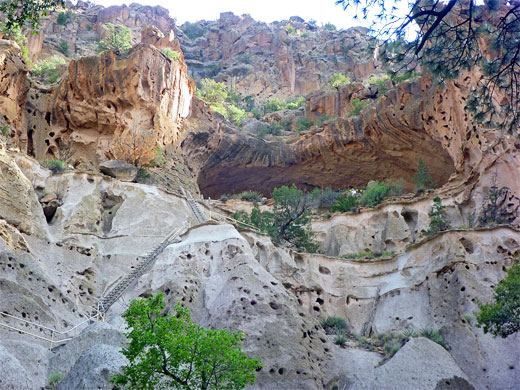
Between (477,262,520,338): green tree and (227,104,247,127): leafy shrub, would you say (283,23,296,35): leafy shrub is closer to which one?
(227,104,247,127): leafy shrub

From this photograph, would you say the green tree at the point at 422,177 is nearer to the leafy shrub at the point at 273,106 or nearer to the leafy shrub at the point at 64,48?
the leafy shrub at the point at 273,106

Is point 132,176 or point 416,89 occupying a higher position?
point 416,89

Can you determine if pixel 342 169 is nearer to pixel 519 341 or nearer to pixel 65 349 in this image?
pixel 519 341

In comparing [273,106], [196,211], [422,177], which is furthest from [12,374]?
[273,106]

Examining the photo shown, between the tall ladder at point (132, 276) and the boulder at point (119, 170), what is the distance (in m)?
6.94

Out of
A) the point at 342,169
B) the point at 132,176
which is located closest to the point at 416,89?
the point at 342,169

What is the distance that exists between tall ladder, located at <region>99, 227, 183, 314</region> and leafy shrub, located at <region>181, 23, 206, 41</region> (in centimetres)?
6968

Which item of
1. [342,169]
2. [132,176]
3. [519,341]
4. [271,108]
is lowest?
[519,341]

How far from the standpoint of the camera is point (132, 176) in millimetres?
33125

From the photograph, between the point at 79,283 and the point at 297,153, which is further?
the point at 297,153

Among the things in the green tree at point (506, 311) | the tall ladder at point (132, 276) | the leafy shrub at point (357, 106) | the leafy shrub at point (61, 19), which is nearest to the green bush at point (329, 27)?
the leafy shrub at point (61, 19)

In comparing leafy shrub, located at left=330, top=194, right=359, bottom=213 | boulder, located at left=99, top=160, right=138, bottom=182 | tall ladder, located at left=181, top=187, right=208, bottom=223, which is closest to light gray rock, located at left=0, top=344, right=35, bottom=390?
tall ladder, located at left=181, top=187, right=208, bottom=223

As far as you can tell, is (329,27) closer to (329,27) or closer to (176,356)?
(329,27)

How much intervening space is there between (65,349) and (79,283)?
781 centimetres
